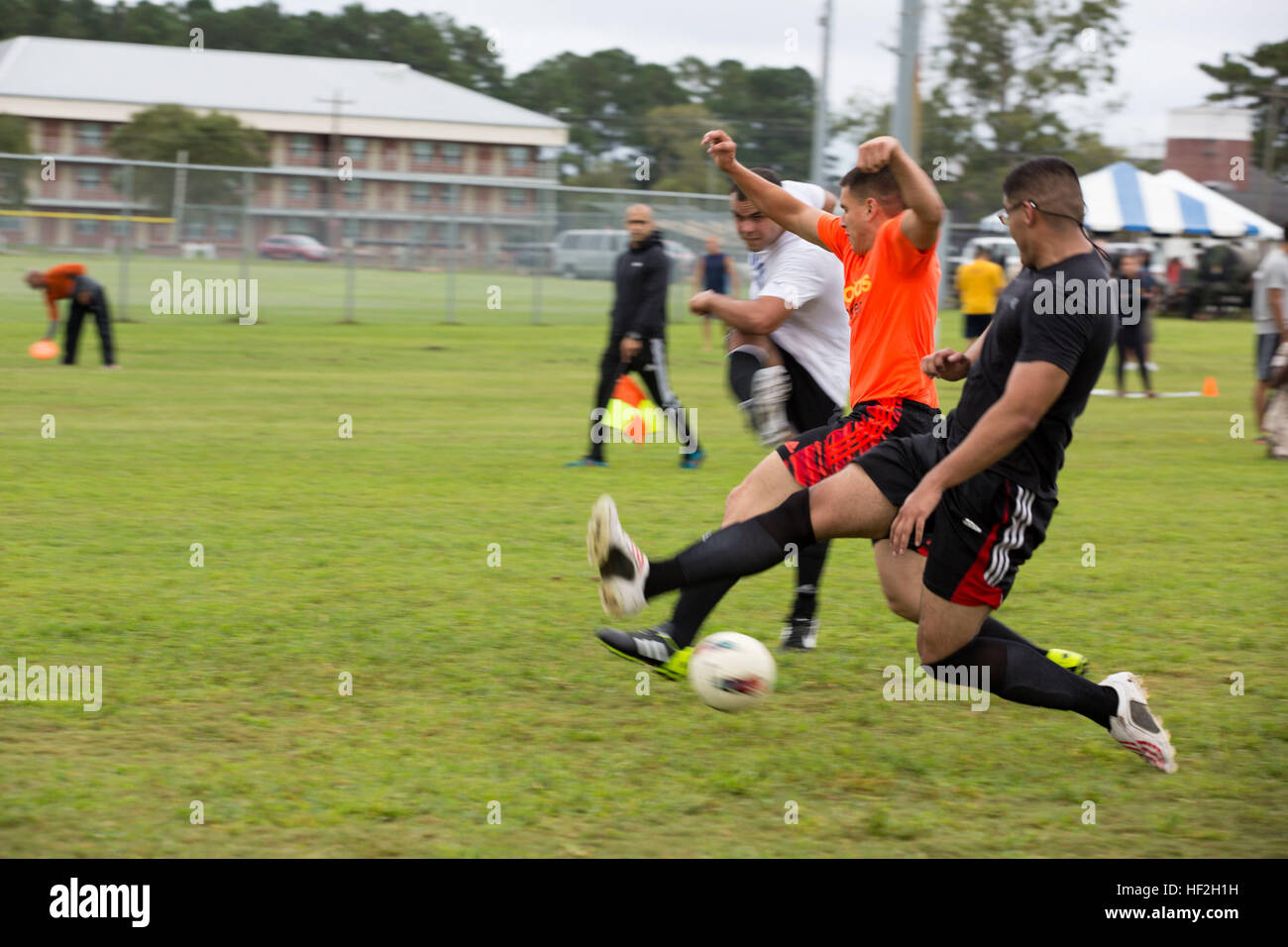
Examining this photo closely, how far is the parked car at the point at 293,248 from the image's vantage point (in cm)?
2472

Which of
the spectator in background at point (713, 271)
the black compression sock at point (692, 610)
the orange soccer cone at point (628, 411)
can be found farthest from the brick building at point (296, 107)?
the black compression sock at point (692, 610)

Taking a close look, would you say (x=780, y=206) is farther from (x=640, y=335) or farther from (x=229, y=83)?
(x=229, y=83)

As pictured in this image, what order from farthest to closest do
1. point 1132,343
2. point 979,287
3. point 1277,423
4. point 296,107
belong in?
point 296,107, point 1132,343, point 979,287, point 1277,423

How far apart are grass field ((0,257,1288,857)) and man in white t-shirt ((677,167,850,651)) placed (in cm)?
38

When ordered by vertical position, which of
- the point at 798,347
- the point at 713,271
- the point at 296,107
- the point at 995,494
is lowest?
the point at 995,494

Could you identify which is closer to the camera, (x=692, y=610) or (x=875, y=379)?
(x=875, y=379)

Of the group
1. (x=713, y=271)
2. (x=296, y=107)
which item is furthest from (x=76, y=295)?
(x=296, y=107)

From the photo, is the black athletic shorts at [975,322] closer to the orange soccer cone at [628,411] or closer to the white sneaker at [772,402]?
the orange soccer cone at [628,411]

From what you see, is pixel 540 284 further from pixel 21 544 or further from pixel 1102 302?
pixel 1102 302

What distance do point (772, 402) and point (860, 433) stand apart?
2.93ft

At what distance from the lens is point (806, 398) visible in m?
5.99

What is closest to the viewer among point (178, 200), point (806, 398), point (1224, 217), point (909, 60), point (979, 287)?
point (806, 398)

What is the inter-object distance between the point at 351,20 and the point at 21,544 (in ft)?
262

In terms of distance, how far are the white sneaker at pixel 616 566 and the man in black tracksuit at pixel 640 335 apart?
6.99m
